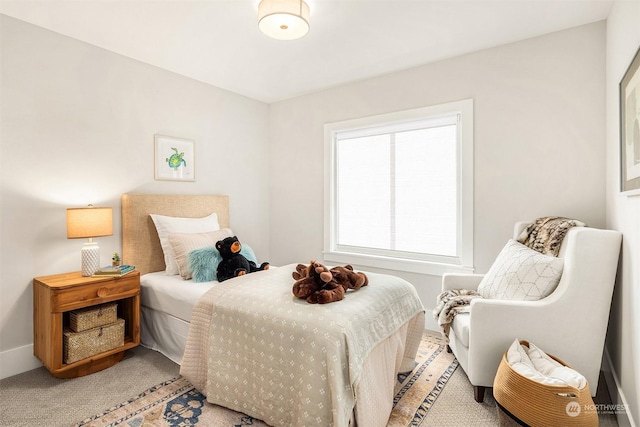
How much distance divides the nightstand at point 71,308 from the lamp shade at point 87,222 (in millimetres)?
337

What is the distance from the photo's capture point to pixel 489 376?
1.97m

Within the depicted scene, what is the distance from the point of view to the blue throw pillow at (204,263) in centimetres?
269

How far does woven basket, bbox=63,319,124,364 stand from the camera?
2303 mm

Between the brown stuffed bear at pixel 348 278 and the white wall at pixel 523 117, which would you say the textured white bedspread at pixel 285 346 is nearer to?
the brown stuffed bear at pixel 348 278

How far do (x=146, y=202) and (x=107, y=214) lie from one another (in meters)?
0.52

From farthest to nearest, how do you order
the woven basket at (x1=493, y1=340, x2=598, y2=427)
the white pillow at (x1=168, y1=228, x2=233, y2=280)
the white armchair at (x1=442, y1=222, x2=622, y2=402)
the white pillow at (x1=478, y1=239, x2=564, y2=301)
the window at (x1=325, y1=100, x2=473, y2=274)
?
the window at (x1=325, y1=100, x2=473, y2=274), the white pillow at (x1=168, y1=228, x2=233, y2=280), the white pillow at (x1=478, y1=239, x2=564, y2=301), the white armchair at (x1=442, y1=222, x2=622, y2=402), the woven basket at (x1=493, y1=340, x2=598, y2=427)

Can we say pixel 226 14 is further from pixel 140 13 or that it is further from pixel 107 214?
pixel 107 214

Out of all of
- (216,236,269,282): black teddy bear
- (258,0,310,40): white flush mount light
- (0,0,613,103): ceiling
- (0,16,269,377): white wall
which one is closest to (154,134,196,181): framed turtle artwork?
(0,16,269,377): white wall

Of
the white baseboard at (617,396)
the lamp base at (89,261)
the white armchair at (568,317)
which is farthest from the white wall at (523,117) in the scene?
the lamp base at (89,261)

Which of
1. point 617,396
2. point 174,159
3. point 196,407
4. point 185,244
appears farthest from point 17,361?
point 617,396

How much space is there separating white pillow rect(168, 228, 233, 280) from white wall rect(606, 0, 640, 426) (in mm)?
2869

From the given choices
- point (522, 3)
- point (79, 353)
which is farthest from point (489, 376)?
point (79, 353)

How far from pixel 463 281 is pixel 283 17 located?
2.35 m

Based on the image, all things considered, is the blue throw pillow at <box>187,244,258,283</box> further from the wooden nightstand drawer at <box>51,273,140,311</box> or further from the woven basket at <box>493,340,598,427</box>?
the woven basket at <box>493,340,598,427</box>
